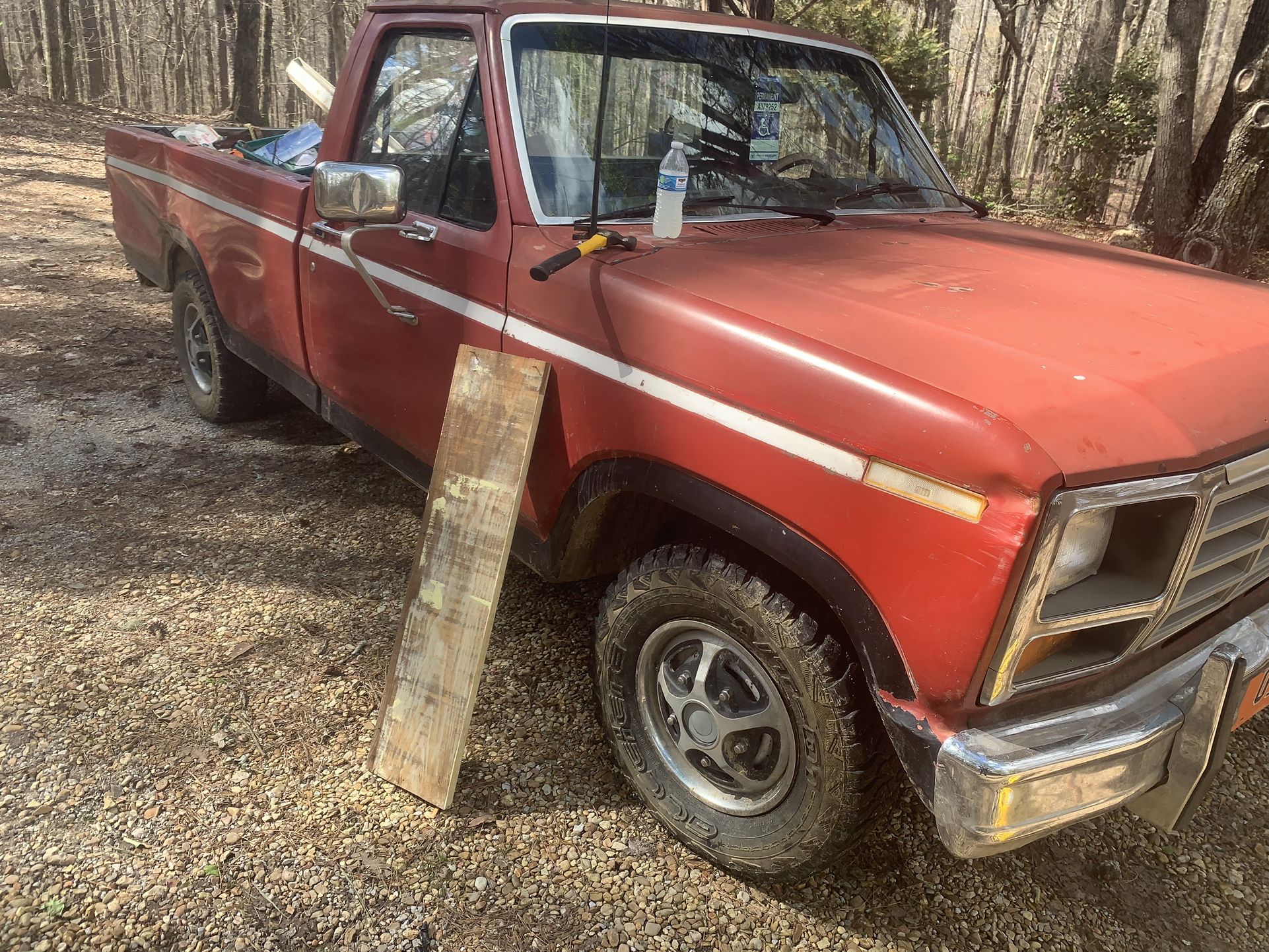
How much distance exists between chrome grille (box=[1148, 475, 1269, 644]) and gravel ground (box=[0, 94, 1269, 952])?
35.2 inches

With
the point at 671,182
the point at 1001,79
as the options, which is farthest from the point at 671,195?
the point at 1001,79

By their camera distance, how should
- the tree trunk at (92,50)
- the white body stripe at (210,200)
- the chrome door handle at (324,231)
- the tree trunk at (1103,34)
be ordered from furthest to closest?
the tree trunk at (92,50) → the tree trunk at (1103,34) → the white body stripe at (210,200) → the chrome door handle at (324,231)

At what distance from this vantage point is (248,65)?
52.6 feet

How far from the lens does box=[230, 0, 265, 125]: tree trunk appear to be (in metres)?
15.7

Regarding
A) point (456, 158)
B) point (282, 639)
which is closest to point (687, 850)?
point (282, 639)

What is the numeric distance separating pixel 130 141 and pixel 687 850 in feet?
15.4

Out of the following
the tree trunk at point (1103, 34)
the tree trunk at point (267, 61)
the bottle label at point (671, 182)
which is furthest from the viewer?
the tree trunk at point (267, 61)

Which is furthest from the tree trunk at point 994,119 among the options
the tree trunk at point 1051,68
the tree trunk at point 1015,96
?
the tree trunk at point 1051,68

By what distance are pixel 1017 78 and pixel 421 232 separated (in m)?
21.7

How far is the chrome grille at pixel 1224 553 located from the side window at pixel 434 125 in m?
1.98

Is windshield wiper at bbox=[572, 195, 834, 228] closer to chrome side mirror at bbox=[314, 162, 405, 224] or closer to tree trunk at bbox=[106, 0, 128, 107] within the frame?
chrome side mirror at bbox=[314, 162, 405, 224]

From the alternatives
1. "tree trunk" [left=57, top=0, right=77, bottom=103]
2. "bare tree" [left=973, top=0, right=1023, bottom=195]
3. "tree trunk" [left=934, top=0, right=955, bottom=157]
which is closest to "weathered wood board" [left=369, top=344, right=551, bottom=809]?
"bare tree" [left=973, top=0, right=1023, bottom=195]

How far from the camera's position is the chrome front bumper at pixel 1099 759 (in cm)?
171

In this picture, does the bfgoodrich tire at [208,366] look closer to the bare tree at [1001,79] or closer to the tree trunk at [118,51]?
the bare tree at [1001,79]
